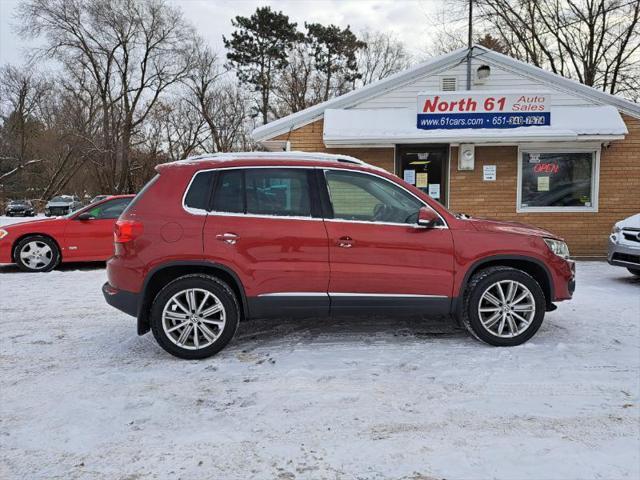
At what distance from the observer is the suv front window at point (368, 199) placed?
4277mm

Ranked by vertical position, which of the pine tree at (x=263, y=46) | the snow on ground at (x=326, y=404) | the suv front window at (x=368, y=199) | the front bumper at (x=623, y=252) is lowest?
the snow on ground at (x=326, y=404)

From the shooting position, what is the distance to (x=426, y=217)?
4.16m

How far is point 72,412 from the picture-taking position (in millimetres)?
3236

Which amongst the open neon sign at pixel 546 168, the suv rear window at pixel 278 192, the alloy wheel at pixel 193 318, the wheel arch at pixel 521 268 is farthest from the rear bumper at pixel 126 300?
the open neon sign at pixel 546 168

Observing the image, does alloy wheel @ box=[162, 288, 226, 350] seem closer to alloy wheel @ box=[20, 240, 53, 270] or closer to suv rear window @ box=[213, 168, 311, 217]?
suv rear window @ box=[213, 168, 311, 217]

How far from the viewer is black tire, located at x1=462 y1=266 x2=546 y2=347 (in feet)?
14.2

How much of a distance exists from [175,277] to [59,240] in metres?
5.78

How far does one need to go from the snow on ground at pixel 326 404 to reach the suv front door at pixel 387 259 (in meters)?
0.51

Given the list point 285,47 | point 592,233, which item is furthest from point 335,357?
point 285,47

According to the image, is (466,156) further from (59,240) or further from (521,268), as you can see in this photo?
(59,240)

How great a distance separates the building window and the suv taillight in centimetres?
862

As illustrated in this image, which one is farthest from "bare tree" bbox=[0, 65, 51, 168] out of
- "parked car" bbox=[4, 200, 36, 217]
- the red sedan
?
the red sedan

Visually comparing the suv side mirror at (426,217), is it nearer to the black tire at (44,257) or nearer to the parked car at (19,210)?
the black tire at (44,257)

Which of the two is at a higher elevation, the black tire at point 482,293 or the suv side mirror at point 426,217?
the suv side mirror at point 426,217
